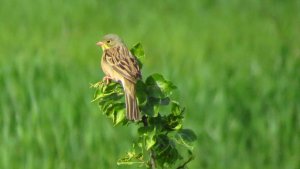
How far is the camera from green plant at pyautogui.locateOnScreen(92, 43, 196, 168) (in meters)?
2.65

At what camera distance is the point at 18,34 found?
10359mm

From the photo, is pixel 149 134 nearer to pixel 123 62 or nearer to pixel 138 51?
pixel 138 51

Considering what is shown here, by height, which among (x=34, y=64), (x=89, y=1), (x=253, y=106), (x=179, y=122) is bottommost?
(x=179, y=122)

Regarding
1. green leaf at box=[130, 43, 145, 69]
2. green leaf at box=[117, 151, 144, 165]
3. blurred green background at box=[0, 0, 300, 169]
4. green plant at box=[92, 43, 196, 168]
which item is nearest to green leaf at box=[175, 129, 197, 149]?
green plant at box=[92, 43, 196, 168]

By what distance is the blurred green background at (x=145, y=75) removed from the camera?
6.85 meters

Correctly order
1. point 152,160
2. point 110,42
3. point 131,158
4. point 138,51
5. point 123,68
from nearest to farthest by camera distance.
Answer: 1. point 152,160
2. point 131,158
3. point 138,51
4. point 123,68
5. point 110,42

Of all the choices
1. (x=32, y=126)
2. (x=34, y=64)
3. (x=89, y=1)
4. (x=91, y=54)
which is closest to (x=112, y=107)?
(x=32, y=126)

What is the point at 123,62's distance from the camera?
11.4ft

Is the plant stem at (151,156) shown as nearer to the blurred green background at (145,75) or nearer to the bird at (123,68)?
the bird at (123,68)

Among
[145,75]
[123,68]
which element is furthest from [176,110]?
[145,75]

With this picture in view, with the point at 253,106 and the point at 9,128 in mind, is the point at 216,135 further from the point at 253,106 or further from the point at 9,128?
the point at 9,128

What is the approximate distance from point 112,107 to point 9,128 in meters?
4.23

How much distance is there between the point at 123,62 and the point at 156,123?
2.75ft

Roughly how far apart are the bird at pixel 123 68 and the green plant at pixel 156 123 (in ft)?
0.08
